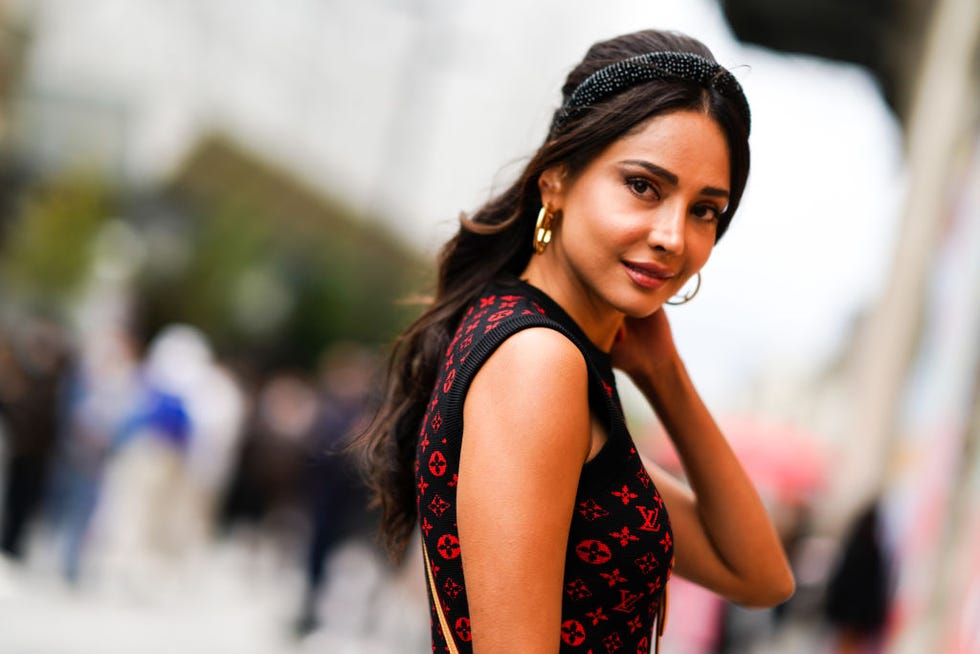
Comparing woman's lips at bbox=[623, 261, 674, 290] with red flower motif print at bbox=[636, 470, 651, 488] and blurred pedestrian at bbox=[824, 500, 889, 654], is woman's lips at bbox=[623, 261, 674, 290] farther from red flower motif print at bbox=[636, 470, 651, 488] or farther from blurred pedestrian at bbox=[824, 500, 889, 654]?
blurred pedestrian at bbox=[824, 500, 889, 654]

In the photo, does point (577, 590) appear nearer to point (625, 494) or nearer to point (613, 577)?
point (613, 577)

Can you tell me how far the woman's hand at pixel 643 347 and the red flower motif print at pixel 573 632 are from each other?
0.61 meters

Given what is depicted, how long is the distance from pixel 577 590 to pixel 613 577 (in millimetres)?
58

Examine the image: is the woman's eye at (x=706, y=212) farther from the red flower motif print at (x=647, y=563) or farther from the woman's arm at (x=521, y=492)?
the red flower motif print at (x=647, y=563)

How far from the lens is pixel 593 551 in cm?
188

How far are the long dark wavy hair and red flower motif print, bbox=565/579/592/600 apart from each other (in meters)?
0.51

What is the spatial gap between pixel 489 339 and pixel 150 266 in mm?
32207

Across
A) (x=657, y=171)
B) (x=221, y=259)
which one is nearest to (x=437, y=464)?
(x=657, y=171)

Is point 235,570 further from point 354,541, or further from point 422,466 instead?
point 422,466

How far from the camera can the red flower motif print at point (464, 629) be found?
1941mm

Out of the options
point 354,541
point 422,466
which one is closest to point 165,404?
point 354,541

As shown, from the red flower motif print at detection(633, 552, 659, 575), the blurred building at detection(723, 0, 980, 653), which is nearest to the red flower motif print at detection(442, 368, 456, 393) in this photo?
the red flower motif print at detection(633, 552, 659, 575)

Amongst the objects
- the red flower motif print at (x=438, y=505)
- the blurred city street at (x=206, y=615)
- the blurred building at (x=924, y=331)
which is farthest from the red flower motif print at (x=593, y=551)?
the blurred city street at (x=206, y=615)

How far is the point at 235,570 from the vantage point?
1473 cm
